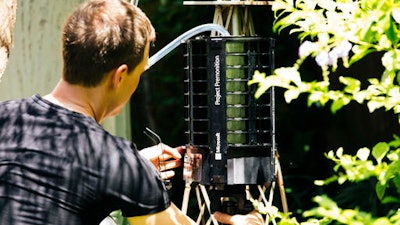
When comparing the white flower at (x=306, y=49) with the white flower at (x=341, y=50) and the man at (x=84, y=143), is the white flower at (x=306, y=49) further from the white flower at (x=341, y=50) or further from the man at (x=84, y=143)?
the man at (x=84, y=143)

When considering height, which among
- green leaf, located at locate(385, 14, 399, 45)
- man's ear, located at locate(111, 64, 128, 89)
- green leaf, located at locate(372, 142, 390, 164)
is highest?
green leaf, located at locate(385, 14, 399, 45)

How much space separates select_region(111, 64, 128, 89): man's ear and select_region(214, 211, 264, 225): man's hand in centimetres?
77

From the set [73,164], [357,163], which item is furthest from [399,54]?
A: [73,164]

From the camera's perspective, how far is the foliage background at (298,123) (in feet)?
19.1

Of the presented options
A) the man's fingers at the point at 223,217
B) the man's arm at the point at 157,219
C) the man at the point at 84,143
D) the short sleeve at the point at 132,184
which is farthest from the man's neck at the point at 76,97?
the man's fingers at the point at 223,217

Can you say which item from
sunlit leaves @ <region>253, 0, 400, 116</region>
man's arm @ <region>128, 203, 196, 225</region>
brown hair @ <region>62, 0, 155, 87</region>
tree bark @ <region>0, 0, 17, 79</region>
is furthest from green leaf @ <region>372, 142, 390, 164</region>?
tree bark @ <region>0, 0, 17, 79</region>

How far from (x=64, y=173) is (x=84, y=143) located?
0.08 m

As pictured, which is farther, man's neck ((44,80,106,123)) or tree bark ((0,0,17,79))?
tree bark ((0,0,17,79))

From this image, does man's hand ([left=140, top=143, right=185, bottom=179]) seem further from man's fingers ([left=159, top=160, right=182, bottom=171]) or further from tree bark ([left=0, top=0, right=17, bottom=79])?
tree bark ([left=0, top=0, right=17, bottom=79])

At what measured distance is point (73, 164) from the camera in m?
2.06

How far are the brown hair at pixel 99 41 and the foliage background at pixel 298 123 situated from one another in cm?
316

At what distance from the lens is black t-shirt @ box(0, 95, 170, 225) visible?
2.06m

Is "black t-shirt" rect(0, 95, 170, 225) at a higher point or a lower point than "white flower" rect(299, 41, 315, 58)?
lower

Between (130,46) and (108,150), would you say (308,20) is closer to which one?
(130,46)
